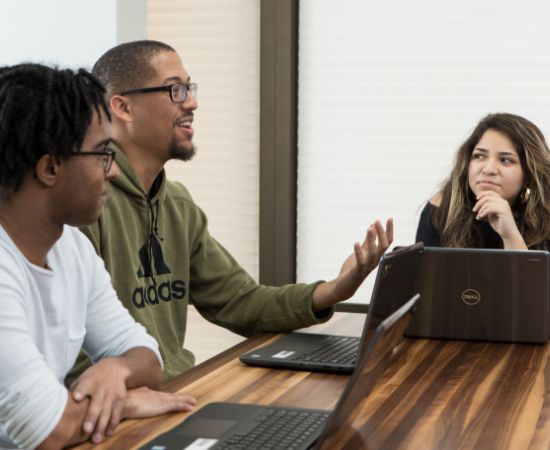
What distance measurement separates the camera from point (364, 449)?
1391 millimetres

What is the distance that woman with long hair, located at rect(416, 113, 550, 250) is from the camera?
297 centimetres

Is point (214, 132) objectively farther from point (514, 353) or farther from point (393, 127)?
point (514, 353)

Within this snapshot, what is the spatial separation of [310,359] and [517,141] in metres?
1.43

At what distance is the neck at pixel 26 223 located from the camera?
158cm

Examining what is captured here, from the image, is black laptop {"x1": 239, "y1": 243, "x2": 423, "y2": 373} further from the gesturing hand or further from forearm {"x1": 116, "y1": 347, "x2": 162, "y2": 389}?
forearm {"x1": 116, "y1": 347, "x2": 162, "y2": 389}

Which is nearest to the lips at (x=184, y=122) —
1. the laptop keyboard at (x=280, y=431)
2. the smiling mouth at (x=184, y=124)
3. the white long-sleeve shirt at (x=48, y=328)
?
the smiling mouth at (x=184, y=124)

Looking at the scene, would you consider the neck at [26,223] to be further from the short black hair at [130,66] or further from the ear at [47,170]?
the short black hair at [130,66]

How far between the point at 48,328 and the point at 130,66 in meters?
1.01

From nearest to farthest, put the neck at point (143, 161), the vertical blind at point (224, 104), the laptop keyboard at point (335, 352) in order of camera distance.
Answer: the laptop keyboard at point (335, 352), the neck at point (143, 161), the vertical blind at point (224, 104)

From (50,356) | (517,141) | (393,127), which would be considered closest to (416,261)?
(50,356)

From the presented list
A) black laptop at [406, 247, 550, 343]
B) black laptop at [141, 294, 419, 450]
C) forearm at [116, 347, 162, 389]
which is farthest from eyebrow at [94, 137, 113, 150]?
black laptop at [406, 247, 550, 343]

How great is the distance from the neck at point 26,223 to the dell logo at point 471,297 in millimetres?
1026

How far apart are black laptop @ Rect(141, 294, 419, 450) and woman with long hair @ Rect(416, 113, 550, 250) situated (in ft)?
4.86

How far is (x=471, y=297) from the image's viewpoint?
7.14ft
